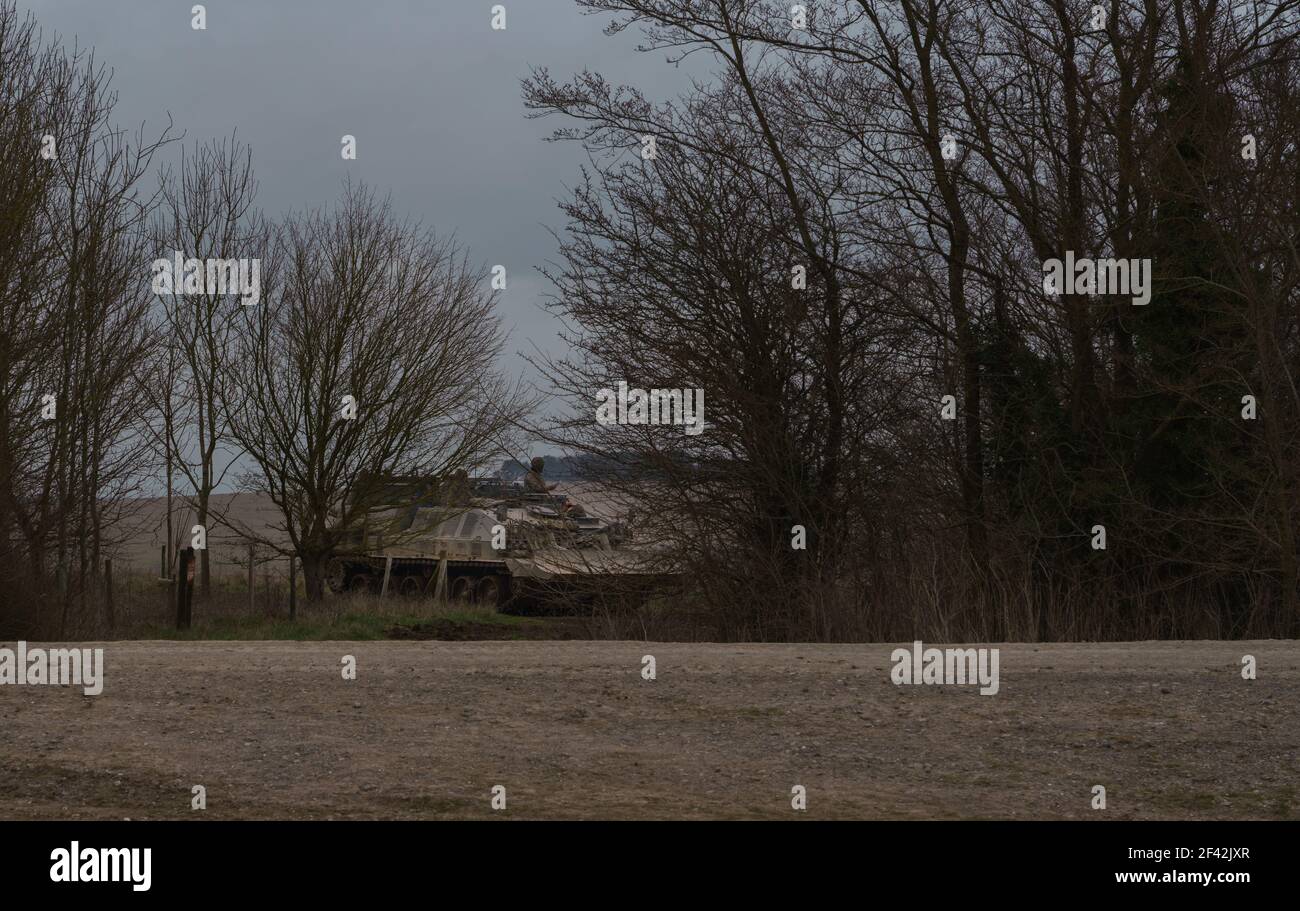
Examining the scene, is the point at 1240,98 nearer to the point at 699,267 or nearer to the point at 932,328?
the point at 932,328

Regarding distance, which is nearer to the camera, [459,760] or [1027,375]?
[459,760]

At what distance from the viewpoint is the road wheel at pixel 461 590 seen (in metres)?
28.6

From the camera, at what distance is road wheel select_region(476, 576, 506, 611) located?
2841cm

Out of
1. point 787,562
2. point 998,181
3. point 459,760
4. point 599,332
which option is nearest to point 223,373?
point 599,332

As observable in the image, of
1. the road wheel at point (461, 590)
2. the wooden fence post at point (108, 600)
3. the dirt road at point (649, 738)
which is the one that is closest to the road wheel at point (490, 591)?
the road wheel at point (461, 590)

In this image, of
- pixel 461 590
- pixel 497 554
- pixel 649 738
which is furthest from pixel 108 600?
pixel 649 738

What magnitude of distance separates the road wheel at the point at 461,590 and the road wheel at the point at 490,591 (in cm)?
18

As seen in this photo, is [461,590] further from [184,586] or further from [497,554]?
[184,586]

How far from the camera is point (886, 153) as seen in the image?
19906mm

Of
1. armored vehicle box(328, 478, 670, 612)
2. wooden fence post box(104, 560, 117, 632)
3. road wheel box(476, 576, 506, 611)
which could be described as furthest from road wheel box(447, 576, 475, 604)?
wooden fence post box(104, 560, 117, 632)

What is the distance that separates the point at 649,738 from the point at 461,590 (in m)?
20.9

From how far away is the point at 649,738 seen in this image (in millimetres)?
8375

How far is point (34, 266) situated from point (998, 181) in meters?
13.0

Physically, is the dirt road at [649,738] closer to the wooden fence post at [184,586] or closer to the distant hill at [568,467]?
the distant hill at [568,467]
